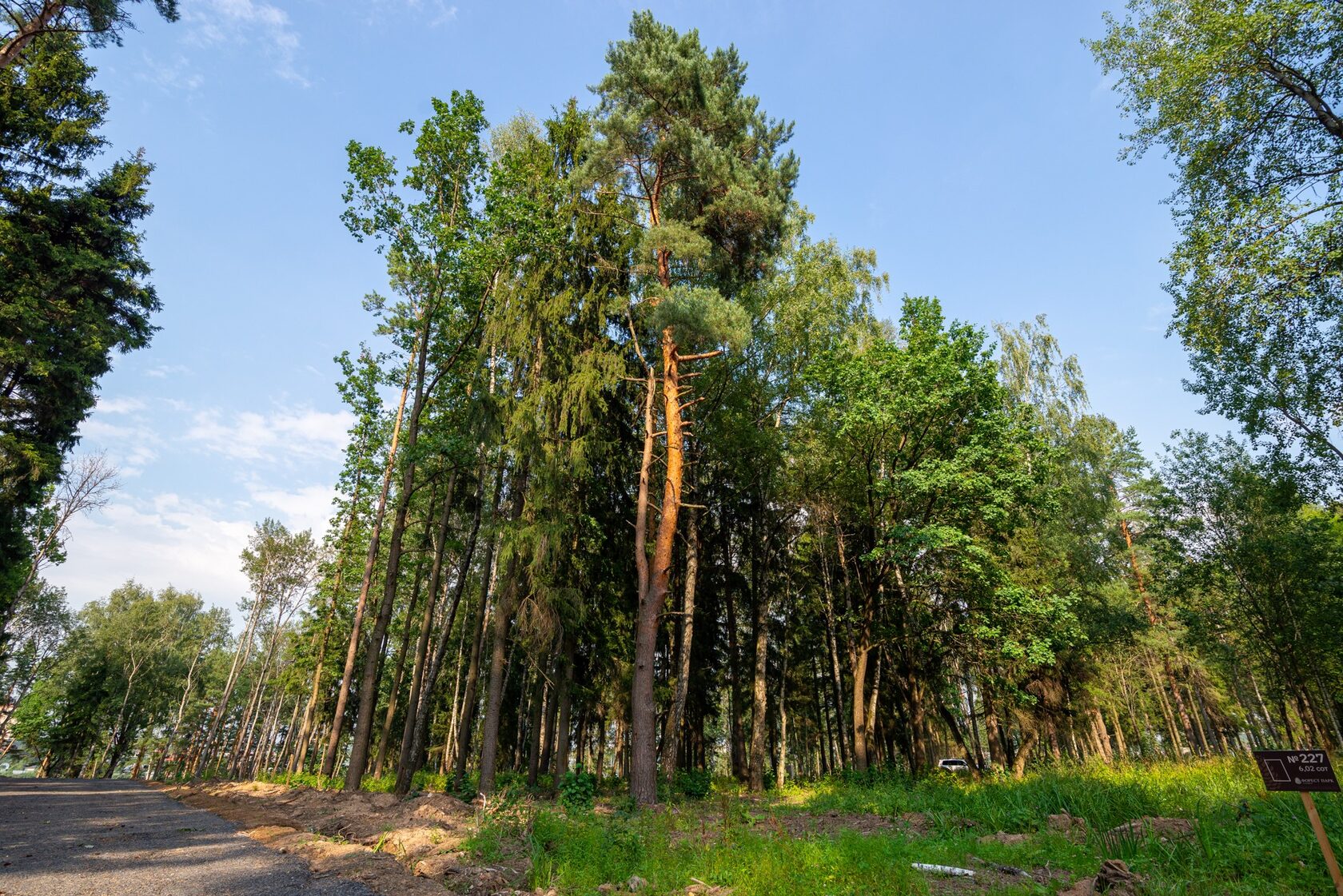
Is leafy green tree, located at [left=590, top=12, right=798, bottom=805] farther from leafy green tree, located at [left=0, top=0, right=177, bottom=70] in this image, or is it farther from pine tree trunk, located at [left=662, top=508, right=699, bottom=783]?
leafy green tree, located at [left=0, top=0, right=177, bottom=70]

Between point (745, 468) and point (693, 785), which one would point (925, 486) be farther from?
point (693, 785)

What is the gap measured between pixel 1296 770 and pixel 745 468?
13519 millimetres

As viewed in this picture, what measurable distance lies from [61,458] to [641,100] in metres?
21.1

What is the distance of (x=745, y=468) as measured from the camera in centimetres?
1781

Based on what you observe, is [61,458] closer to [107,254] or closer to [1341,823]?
[107,254]

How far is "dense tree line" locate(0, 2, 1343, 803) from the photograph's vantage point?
1262 centimetres

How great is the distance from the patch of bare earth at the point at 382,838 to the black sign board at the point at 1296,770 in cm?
707

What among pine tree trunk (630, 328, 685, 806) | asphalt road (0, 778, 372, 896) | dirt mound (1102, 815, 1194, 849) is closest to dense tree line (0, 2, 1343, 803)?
pine tree trunk (630, 328, 685, 806)

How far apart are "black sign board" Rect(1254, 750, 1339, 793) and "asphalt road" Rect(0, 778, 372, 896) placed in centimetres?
826

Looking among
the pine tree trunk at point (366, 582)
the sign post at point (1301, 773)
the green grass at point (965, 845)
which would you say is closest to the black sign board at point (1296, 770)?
the sign post at point (1301, 773)

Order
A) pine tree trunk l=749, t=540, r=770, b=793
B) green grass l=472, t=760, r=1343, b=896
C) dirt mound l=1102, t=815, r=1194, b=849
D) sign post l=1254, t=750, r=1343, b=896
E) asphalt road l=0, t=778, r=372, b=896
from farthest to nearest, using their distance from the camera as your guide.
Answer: pine tree trunk l=749, t=540, r=770, b=793 < dirt mound l=1102, t=815, r=1194, b=849 < asphalt road l=0, t=778, r=372, b=896 < green grass l=472, t=760, r=1343, b=896 < sign post l=1254, t=750, r=1343, b=896

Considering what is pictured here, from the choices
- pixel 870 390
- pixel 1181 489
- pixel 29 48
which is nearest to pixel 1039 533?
pixel 1181 489

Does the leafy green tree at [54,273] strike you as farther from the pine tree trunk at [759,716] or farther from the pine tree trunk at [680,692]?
the pine tree trunk at [759,716]

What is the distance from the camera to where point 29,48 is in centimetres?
1500
